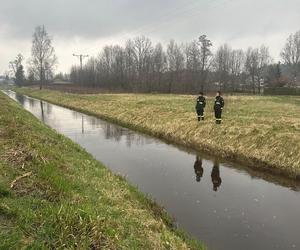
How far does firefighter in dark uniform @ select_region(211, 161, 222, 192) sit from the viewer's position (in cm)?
1448

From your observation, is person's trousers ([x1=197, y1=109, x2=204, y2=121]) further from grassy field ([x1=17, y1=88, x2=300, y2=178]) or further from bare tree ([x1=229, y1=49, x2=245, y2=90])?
bare tree ([x1=229, y1=49, x2=245, y2=90])

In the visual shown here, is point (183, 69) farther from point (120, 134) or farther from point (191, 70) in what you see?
point (120, 134)

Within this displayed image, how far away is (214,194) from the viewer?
Answer: 1337 cm

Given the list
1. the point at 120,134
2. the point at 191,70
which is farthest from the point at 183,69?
the point at 120,134

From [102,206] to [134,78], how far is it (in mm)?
87725

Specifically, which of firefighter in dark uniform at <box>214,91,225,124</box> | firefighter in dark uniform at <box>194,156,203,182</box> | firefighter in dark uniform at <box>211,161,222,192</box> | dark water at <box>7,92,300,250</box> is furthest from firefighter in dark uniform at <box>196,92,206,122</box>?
firefighter in dark uniform at <box>211,161,222,192</box>

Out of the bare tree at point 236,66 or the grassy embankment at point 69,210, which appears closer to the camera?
the grassy embankment at point 69,210

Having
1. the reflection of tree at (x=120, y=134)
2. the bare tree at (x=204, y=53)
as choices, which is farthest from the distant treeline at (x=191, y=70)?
the reflection of tree at (x=120, y=134)

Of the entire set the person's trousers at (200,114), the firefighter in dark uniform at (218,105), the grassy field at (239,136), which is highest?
the firefighter in dark uniform at (218,105)

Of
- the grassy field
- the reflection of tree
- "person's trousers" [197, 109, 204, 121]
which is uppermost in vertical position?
"person's trousers" [197, 109, 204, 121]

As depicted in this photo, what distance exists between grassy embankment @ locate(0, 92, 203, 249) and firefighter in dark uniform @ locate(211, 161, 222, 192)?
3.61 m

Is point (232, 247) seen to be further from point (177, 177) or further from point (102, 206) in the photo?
point (177, 177)

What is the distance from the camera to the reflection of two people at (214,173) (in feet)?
48.6

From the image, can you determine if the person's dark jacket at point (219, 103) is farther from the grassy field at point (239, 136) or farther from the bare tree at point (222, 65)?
the bare tree at point (222, 65)
